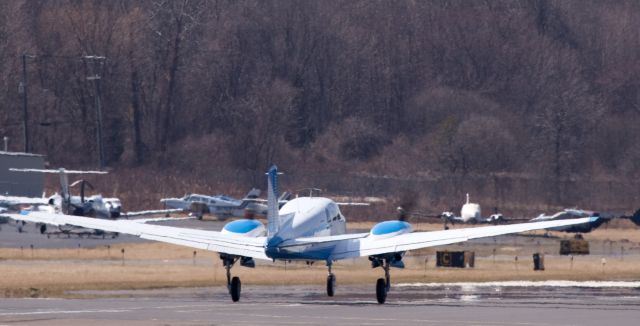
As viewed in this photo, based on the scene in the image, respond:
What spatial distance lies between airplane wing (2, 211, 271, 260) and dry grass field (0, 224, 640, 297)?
4.07 meters

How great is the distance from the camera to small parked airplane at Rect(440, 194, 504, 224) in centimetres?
9050

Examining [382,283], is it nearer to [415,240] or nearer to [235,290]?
[415,240]

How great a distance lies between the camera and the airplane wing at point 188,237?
4197 cm

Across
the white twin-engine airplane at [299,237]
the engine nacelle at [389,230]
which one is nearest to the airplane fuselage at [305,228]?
the white twin-engine airplane at [299,237]

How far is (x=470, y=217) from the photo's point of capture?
301 feet

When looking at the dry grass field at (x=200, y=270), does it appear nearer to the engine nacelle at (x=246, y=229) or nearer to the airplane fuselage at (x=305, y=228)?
the airplane fuselage at (x=305, y=228)

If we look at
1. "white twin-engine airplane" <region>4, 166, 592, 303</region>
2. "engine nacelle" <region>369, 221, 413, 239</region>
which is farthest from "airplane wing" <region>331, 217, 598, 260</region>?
"engine nacelle" <region>369, 221, 413, 239</region>

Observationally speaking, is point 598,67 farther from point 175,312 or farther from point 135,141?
point 175,312

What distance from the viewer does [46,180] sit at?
110375 millimetres

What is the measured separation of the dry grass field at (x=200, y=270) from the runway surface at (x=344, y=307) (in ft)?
13.6

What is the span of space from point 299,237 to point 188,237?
344 cm

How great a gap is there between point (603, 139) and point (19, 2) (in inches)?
2091

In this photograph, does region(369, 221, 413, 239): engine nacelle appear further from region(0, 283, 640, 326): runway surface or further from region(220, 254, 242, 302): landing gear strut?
region(220, 254, 242, 302): landing gear strut

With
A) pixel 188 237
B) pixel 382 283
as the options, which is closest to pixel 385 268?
pixel 382 283
